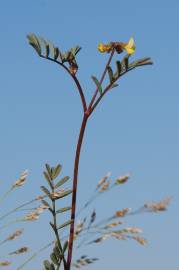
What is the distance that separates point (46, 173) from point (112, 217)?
568 millimetres

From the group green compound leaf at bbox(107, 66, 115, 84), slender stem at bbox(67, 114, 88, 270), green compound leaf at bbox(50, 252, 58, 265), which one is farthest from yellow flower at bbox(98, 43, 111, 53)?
green compound leaf at bbox(50, 252, 58, 265)

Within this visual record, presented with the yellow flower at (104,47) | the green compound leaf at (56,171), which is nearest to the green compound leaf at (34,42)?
the yellow flower at (104,47)

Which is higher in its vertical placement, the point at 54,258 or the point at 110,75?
the point at 110,75

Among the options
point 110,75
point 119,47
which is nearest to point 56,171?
point 110,75

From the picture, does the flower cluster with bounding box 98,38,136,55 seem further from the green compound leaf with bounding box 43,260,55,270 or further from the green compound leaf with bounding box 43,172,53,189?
the green compound leaf with bounding box 43,260,55,270

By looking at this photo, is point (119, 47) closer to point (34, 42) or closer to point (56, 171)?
point (34, 42)

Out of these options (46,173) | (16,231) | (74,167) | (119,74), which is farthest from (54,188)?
(119,74)

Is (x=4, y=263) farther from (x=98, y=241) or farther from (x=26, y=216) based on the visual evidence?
(x=98, y=241)

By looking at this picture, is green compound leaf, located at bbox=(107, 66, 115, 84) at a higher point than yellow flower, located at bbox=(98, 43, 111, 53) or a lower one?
lower

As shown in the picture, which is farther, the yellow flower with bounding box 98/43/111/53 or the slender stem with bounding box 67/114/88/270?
the yellow flower with bounding box 98/43/111/53

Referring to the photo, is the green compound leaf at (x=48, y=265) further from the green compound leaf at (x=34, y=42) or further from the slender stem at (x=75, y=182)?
the green compound leaf at (x=34, y=42)

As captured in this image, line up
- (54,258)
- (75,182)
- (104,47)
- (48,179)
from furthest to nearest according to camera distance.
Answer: (104,47) < (48,179) < (54,258) < (75,182)

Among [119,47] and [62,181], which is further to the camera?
[119,47]

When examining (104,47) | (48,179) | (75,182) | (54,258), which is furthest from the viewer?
(104,47)
